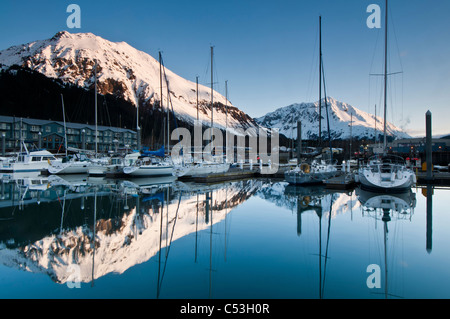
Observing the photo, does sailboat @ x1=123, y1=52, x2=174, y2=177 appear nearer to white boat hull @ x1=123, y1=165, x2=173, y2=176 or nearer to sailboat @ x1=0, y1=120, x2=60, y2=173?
white boat hull @ x1=123, y1=165, x2=173, y2=176

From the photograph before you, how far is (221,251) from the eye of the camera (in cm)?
876

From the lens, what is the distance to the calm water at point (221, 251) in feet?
20.4

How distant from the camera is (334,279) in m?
6.75

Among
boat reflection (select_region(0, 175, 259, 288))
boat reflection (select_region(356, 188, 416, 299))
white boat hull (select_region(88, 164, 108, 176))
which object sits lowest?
boat reflection (select_region(356, 188, 416, 299))

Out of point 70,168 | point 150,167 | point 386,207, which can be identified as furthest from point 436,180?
point 70,168

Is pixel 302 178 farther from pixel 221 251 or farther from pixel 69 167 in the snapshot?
pixel 69 167

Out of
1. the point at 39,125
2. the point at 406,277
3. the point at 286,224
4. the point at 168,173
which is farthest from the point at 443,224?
the point at 39,125

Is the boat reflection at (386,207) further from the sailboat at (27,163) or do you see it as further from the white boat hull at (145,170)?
the sailboat at (27,163)

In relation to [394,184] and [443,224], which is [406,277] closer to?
[443,224]

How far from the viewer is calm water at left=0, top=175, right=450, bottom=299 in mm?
6227

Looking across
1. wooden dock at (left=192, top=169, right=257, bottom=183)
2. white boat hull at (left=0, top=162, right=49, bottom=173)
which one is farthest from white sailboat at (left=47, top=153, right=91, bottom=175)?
wooden dock at (left=192, top=169, right=257, bottom=183)

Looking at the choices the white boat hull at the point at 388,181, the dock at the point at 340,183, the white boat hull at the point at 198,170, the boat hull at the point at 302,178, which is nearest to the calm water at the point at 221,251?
the white boat hull at the point at 388,181

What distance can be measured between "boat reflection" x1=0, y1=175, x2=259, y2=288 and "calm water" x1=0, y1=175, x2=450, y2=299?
0.04 metres

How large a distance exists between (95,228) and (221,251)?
5049 mm
